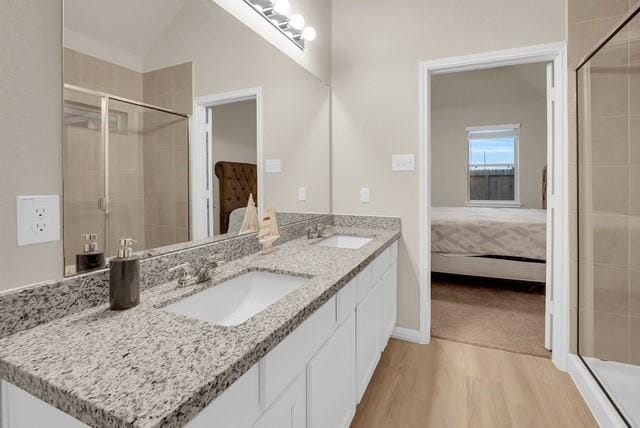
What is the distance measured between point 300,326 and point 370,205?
166cm

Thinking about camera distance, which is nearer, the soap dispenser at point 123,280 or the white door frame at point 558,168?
the soap dispenser at point 123,280

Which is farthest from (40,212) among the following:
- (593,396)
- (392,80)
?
(593,396)

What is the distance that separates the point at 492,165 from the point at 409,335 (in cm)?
459

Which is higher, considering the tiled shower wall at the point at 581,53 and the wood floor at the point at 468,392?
the tiled shower wall at the point at 581,53

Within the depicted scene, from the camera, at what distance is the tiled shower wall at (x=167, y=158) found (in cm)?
110

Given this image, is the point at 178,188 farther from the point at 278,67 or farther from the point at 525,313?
the point at 525,313

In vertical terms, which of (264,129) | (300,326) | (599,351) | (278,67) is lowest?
(599,351)

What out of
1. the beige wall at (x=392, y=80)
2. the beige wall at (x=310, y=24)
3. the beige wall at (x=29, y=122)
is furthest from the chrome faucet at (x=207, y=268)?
the beige wall at (x=392, y=80)

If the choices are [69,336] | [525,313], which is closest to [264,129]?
[69,336]

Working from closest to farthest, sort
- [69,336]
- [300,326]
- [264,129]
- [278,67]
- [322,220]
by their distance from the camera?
[69,336], [300,326], [264,129], [278,67], [322,220]

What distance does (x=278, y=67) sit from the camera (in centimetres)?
192

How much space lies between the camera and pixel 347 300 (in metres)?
1.29

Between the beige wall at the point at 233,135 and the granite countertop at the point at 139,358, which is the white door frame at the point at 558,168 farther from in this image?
the granite countertop at the point at 139,358

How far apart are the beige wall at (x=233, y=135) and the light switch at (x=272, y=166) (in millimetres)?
115
